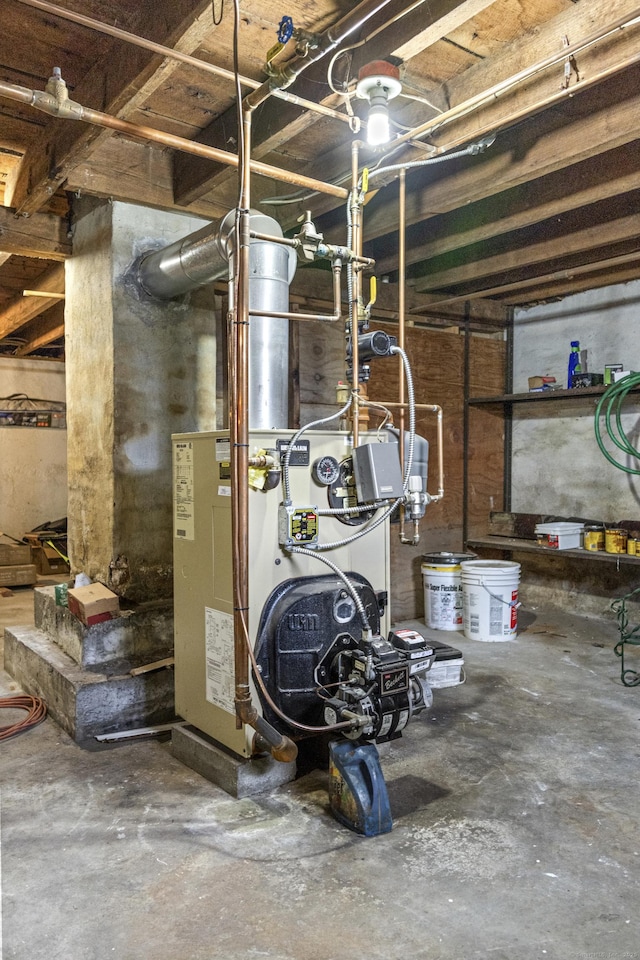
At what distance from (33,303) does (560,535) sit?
3931 millimetres

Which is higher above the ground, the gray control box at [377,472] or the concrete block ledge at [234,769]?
the gray control box at [377,472]

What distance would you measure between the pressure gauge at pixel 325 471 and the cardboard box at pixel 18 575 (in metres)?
4.17

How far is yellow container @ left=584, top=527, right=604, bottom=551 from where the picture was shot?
4039mm

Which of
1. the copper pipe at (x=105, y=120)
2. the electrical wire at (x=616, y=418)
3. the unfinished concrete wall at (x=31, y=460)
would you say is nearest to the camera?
the copper pipe at (x=105, y=120)

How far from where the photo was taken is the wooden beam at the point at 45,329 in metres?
5.48

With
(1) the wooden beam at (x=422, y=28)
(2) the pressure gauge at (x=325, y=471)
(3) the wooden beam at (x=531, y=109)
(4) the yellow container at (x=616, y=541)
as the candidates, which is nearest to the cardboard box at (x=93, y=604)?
(2) the pressure gauge at (x=325, y=471)

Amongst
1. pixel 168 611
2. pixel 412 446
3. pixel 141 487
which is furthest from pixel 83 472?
pixel 412 446

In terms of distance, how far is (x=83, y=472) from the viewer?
2.96m

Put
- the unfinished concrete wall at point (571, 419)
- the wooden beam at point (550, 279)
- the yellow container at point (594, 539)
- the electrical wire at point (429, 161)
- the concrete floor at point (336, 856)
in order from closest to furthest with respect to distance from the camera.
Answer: the concrete floor at point (336, 856)
the electrical wire at point (429, 161)
the wooden beam at point (550, 279)
the yellow container at point (594, 539)
the unfinished concrete wall at point (571, 419)

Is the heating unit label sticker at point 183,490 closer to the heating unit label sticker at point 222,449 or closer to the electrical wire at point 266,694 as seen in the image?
the heating unit label sticker at point 222,449

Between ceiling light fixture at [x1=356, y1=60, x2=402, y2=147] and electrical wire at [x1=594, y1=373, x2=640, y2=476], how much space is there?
2418 mm

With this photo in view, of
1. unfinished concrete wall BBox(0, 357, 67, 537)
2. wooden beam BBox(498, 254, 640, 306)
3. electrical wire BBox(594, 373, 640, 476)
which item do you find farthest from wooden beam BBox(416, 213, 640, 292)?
unfinished concrete wall BBox(0, 357, 67, 537)

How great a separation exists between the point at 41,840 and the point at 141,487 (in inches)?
54.5

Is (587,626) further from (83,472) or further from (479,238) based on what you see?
(83,472)
